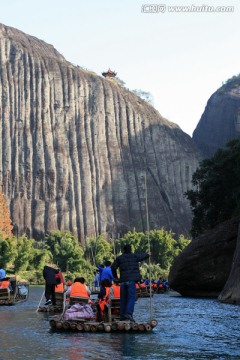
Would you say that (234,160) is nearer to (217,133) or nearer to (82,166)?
(82,166)

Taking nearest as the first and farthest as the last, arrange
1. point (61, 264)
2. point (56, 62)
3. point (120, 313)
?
point (120, 313), point (61, 264), point (56, 62)

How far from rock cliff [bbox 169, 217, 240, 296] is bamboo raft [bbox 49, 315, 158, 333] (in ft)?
86.8

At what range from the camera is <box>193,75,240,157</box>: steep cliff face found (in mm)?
188250

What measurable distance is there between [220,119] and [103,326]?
575ft

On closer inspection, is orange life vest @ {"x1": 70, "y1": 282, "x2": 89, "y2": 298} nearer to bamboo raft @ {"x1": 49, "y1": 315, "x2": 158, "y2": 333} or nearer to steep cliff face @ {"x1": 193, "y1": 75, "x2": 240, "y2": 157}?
bamboo raft @ {"x1": 49, "y1": 315, "x2": 158, "y2": 333}

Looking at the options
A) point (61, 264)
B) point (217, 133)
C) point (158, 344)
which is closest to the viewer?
point (158, 344)

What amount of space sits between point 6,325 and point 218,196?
4235 centimetres

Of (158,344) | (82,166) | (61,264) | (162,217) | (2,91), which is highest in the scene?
(2,91)

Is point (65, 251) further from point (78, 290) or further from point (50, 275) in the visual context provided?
point (78, 290)

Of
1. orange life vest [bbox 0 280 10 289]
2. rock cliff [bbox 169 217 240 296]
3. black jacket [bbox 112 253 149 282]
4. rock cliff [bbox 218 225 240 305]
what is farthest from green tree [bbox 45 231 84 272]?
black jacket [bbox 112 253 149 282]

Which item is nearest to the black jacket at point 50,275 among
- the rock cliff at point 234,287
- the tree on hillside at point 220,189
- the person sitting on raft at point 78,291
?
the person sitting on raft at point 78,291

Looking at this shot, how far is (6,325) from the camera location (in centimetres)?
2255

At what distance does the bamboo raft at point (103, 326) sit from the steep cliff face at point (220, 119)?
163 meters

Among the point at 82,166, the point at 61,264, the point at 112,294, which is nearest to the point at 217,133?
the point at 82,166
